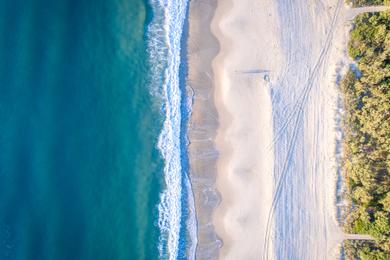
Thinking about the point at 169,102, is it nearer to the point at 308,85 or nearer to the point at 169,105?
the point at 169,105

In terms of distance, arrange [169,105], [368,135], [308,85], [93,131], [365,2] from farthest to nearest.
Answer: [169,105]
[93,131]
[308,85]
[365,2]
[368,135]

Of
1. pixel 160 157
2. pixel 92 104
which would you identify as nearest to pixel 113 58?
pixel 92 104


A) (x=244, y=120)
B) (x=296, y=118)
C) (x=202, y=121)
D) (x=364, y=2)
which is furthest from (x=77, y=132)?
(x=364, y=2)

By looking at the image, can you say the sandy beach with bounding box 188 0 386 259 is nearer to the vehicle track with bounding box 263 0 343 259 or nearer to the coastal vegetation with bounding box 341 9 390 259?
the vehicle track with bounding box 263 0 343 259

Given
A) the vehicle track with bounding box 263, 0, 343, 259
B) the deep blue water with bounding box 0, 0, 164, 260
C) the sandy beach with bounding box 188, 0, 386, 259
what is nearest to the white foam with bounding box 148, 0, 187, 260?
the deep blue water with bounding box 0, 0, 164, 260

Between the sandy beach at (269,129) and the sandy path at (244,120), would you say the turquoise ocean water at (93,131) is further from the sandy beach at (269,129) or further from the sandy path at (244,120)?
the sandy path at (244,120)

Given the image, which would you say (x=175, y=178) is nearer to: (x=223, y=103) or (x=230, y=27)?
(x=223, y=103)

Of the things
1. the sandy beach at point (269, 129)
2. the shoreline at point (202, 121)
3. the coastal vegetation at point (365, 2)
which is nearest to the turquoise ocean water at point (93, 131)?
the shoreline at point (202, 121)
